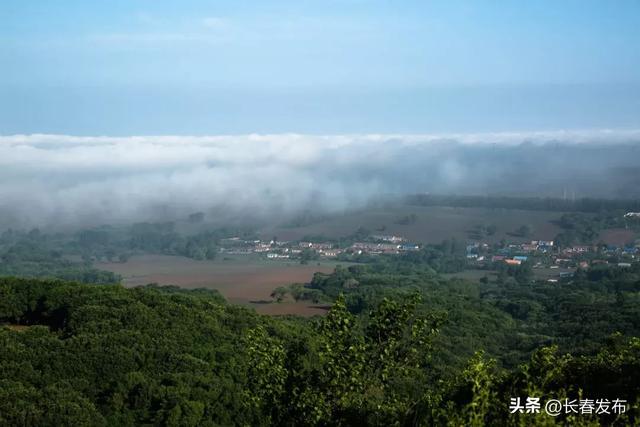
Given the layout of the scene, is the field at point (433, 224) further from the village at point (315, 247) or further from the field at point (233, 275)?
the field at point (233, 275)

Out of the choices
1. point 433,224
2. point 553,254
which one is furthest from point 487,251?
point 433,224

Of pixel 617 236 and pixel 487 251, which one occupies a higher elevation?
pixel 617 236

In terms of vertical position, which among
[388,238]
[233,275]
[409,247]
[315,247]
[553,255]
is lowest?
[553,255]

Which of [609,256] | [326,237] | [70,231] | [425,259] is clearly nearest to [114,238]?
[70,231]

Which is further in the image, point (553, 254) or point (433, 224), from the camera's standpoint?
point (433, 224)

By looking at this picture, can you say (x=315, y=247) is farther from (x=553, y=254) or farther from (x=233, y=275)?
(x=553, y=254)

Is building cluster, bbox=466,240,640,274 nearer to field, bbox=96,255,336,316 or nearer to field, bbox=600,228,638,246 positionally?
field, bbox=600,228,638,246

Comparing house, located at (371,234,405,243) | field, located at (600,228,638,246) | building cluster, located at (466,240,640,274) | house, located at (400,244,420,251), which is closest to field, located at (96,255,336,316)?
house, located at (400,244,420,251)
